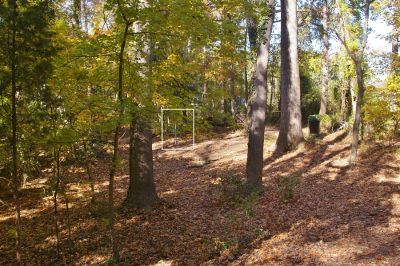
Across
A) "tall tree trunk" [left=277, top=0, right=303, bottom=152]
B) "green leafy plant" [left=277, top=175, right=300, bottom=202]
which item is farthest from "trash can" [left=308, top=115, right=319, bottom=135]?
"green leafy plant" [left=277, top=175, right=300, bottom=202]

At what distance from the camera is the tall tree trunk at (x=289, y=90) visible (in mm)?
14898

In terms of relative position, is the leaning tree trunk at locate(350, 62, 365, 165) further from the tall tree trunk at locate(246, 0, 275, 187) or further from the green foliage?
the tall tree trunk at locate(246, 0, 275, 187)

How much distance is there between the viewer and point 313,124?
17.1m

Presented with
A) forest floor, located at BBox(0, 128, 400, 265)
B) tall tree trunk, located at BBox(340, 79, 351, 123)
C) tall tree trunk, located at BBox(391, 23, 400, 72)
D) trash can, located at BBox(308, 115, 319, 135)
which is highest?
tall tree trunk, located at BBox(391, 23, 400, 72)

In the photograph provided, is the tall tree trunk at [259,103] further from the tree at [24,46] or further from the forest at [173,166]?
the tree at [24,46]

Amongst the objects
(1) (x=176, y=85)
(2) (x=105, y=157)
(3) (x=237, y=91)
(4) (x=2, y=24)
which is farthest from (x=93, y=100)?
(3) (x=237, y=91)

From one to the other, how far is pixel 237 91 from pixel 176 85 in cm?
1900

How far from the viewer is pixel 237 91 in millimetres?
28531

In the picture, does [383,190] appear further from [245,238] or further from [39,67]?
[39,67]

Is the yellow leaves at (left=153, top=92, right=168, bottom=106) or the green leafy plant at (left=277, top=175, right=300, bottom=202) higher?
the yellow leaves at (left=153, top=92, right=168, bottom=106)

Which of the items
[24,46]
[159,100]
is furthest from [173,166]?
[24,46]

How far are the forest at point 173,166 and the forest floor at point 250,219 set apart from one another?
43 millimetres

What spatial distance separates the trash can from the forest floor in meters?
2.30

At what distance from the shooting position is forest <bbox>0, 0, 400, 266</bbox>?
685 cm
